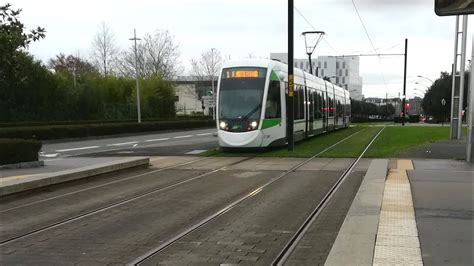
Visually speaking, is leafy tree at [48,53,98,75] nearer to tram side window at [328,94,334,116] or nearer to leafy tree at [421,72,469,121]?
tram side window at [328,94,334,116]

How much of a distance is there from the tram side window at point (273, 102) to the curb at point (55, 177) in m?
6.71

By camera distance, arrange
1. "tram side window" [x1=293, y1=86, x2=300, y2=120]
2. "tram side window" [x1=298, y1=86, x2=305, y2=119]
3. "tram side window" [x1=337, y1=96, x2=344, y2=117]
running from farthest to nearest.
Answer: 1. "tram side window" [x1=337, y1=96, x2=344, y2=117]
2. "tram side window" [x1=298, y1=86, x2=305, y2=119]
3. "tram side window" [x1=293, y1=86, x2=300, y2=120]

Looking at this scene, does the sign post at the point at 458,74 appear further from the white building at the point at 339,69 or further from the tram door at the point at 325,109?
the white building at the point at 339,69

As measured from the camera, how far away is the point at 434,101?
91.6 m

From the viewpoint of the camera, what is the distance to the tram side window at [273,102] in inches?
788

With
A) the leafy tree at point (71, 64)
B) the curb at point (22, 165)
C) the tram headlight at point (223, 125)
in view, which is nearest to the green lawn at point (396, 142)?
the tram headlight at point (223, 125)


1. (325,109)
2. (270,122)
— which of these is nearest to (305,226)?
(270,122)

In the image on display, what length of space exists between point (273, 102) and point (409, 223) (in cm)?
1338

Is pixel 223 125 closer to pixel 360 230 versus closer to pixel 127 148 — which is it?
pixel 127 148

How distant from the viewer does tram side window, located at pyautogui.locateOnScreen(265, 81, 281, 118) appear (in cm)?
2002

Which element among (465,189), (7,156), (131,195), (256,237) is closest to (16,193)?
(131,195)

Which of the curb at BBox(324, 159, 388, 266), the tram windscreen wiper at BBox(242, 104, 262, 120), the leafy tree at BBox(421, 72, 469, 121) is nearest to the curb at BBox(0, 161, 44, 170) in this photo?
the tram windscreen wiper at BBox(242, 104, 262, 120)

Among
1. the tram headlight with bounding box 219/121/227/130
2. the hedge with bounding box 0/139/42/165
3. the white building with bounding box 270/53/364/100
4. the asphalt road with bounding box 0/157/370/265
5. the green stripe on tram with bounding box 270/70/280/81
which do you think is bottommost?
the asphalt road with bounding box 0/157/370/265

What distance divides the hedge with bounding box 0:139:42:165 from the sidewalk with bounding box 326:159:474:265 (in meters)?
10.00
